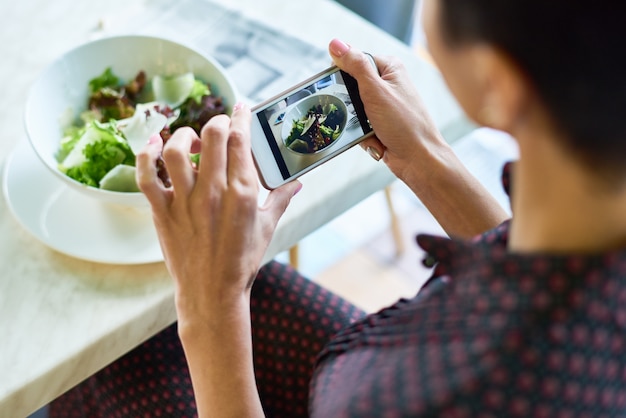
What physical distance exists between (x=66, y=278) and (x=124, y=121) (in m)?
0.20

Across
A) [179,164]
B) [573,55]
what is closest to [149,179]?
[179,164]

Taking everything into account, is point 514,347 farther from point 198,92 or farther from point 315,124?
point 198,92

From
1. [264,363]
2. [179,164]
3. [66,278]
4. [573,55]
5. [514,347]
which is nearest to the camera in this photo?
[573,55]

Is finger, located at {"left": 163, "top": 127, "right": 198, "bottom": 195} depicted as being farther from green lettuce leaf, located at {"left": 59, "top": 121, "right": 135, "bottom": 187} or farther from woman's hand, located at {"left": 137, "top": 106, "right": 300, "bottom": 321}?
green lettuce leaf, located at {"left": 59, "top": 121, "right": 135, "bottom": 187}

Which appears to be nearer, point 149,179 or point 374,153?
point 149,179

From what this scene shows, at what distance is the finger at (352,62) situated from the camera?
85 cm

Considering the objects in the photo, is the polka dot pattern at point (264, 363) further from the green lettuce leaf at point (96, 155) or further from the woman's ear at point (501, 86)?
the woman's ear at point (501, 86)

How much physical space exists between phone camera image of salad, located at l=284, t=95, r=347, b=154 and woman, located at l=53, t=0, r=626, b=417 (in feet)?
0.23

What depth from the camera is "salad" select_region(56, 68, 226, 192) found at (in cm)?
87

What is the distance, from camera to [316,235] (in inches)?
71.2

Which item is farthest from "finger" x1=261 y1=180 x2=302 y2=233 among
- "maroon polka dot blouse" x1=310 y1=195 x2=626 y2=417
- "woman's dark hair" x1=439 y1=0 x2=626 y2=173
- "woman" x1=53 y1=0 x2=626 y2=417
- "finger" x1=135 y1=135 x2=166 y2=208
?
"woman's dark hair" x1=439 y1=0 x2=626 y2=173

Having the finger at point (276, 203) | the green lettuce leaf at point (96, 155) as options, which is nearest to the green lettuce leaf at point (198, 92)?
the green lettuce leaf at point (96, 155)

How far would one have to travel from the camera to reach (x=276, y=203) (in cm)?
79

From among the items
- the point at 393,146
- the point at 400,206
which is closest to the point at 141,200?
the point at 393,146
